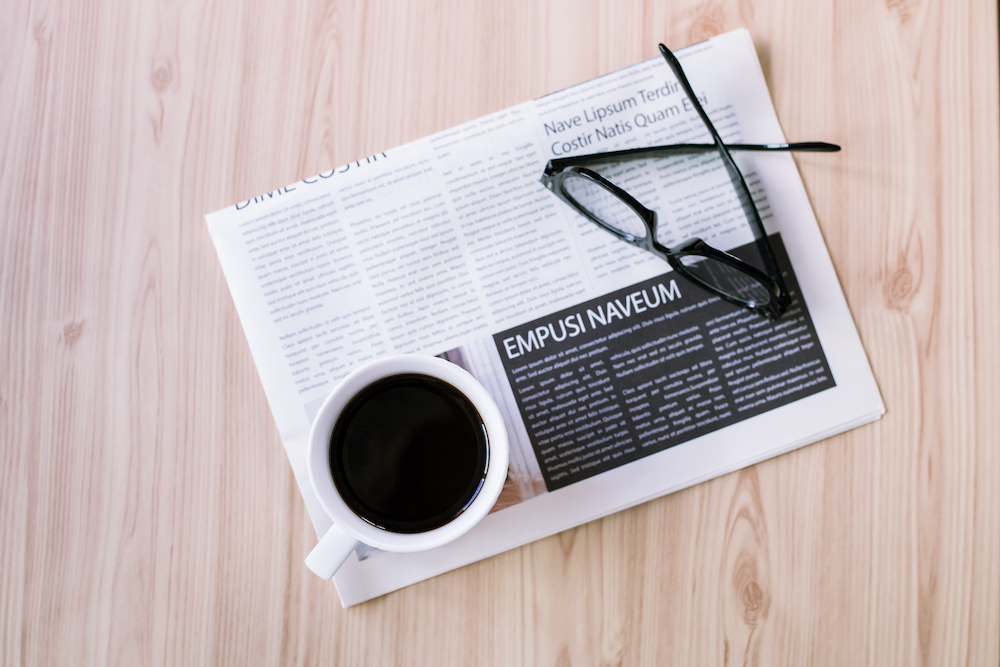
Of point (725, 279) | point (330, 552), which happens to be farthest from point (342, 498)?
point (725, 279)

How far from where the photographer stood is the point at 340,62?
45 centimetres

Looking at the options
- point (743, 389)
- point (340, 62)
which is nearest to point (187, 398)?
point (340, 62)

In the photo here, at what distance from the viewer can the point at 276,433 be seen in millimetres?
452

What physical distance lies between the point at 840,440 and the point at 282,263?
44 cm

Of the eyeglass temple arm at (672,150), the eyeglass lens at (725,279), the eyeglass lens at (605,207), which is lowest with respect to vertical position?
the eyeglass lens at (725,279)

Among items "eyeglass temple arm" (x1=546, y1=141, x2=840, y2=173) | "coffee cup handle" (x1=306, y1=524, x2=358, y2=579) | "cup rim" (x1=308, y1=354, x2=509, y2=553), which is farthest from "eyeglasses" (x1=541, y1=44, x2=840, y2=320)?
"coffee cup handle" (x1=306, y1=524, x2=358, y2=579)

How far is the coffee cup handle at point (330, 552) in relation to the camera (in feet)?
1.24

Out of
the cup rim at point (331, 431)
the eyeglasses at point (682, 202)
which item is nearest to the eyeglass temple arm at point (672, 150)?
the eyeglasses at point (682, 202)

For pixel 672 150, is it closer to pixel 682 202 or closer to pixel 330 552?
pixel 682 202

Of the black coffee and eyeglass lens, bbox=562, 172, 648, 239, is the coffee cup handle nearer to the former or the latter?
the black coffee

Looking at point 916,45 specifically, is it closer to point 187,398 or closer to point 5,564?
point 187,398

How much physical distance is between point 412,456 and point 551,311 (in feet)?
0.48

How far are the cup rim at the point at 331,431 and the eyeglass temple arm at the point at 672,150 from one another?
175 millimetres

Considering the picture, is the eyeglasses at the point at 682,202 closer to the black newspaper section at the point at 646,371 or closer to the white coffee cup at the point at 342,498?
the black newspaper section at the point at 646,371
